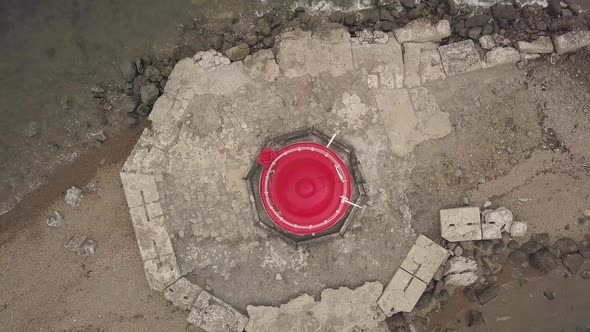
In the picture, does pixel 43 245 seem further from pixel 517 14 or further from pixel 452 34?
pixel 517 14

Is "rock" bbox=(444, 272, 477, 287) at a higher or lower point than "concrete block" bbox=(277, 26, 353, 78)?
lower

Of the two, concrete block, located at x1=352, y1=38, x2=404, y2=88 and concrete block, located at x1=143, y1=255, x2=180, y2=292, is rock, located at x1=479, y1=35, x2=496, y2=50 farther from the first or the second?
concrete block, located at x1=143, y1=255, x2=180, y2=292

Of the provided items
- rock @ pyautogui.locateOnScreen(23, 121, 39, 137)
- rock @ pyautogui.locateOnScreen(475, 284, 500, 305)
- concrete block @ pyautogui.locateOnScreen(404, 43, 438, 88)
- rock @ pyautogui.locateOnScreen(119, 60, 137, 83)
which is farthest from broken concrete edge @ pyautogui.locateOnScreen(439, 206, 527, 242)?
rock @ pyautogui.locateOnScreen(23, 121, 39, 137)

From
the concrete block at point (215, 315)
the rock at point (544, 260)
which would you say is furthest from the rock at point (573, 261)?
the concrete block at point (215, 315)

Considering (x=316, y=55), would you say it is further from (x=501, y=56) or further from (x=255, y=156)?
(x=501, y=56)

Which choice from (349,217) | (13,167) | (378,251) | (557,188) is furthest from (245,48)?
(557,188)

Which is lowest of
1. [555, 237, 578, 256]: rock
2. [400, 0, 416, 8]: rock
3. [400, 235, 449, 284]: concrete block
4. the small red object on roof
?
[555, 237, 578, 256]: rock

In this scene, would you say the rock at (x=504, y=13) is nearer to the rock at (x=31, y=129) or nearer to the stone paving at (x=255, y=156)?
the stone paving at (x=255, y=156)

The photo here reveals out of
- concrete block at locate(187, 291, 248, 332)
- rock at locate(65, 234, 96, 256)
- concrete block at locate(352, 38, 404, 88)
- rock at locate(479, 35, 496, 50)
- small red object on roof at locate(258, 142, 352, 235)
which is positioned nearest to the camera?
small red object on roof at locate(258, 142, 352, 235)
